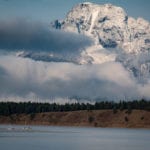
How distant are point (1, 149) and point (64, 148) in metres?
20.4

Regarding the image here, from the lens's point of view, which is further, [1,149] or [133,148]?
[133,148]

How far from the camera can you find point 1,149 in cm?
13738

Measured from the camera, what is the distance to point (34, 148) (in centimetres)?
14300

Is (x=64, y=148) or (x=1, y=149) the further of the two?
(x=64, y=148)

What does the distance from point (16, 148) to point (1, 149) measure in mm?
6288

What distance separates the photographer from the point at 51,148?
145250mm

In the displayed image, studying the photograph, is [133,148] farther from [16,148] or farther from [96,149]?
[16,148]

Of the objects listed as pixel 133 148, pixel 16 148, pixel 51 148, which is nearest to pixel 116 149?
pixel 133 148

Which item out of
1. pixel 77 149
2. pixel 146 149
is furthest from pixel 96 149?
pixel 146 149

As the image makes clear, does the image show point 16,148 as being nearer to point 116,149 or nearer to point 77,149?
point 77,149

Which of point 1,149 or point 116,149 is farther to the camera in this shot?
point 116,149

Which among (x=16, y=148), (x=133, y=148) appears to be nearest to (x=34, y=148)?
(x=16, y=148)

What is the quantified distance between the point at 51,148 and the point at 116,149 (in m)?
19.8

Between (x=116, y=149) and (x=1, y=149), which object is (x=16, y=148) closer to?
(x=1, y=149)
